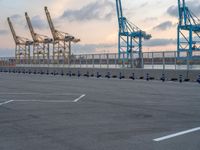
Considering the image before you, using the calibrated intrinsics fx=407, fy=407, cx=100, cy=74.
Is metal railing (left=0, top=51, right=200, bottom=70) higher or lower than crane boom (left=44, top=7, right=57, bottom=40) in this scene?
lower

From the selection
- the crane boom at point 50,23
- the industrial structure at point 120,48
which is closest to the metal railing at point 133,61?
the industrial structure at point 120,48

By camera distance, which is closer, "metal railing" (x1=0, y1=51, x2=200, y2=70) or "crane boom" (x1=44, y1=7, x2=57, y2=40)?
"metal railing" (x1=0, y1=51, x2=200, y2=70)

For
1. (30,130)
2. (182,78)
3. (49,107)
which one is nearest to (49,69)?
(182,78)

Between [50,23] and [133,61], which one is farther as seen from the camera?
[50,23]

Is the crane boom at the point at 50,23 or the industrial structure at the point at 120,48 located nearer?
the industrial structure at the point at 120,48

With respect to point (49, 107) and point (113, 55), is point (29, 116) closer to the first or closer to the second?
point (49, 107)

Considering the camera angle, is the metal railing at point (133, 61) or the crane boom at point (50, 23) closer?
the metal railing at point (133, 61)

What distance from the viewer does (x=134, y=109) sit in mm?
11852

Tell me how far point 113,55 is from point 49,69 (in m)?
14.6

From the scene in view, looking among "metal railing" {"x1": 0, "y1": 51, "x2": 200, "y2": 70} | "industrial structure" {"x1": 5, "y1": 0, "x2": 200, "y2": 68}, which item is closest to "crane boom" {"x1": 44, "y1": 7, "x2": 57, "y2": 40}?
"industrial structure" {"x1": 5, "y1": 0, "x2": 200, "y2": 68}

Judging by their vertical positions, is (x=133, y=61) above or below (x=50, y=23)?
below

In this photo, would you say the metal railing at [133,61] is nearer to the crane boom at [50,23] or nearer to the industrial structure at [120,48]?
the industrial structure at [120,48]

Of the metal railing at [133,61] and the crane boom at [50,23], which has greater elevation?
the crane boom at [50,23]

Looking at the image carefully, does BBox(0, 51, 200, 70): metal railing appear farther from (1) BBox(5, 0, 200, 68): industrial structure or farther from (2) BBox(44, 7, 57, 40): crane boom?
(2) BBox(44, 7, 57, 40): crane boom
